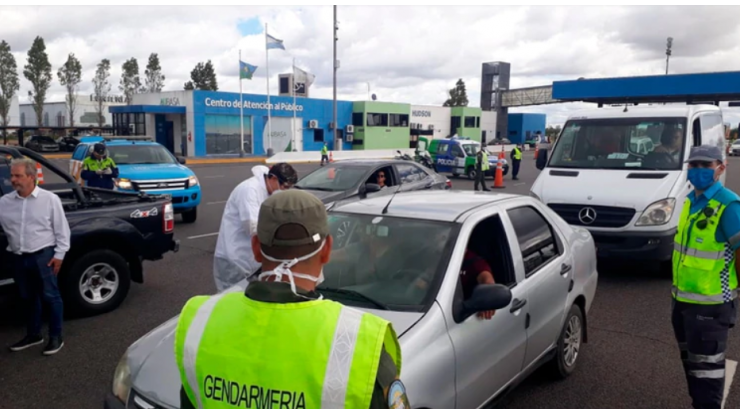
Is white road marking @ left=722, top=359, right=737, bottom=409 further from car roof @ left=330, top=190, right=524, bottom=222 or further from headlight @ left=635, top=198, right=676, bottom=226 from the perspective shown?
headlight @ left=635, top=198, right=676, bottom=226

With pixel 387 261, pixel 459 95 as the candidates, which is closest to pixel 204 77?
pixel 459 95

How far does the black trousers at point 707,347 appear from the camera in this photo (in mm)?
3680

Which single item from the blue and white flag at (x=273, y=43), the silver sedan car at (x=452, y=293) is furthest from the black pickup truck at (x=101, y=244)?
the blue and white flag at (x=273, y=43)

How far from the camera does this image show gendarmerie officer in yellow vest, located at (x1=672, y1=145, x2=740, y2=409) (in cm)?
367

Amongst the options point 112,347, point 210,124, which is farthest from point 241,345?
point 210,124

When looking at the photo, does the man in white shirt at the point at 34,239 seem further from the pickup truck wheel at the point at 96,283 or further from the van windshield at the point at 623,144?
the van windshield at the point at 623,144

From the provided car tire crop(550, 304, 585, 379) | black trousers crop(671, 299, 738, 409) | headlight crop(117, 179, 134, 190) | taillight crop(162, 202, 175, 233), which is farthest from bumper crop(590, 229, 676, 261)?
headlight crop(117, 179, 134, 190)

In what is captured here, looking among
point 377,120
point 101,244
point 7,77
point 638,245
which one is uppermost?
point 7,77

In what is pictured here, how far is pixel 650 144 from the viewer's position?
28.0ft

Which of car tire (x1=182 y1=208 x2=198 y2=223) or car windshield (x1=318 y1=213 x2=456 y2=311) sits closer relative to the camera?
car windshield (x1=318 y1=213 x2=456 y2=311)

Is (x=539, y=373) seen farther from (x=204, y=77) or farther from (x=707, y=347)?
(x=204, y=77)

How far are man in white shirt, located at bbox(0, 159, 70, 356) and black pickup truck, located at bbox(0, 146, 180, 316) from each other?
699 millimetres

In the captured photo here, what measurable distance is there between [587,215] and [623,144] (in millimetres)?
1563

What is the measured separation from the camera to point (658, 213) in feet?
24.6
